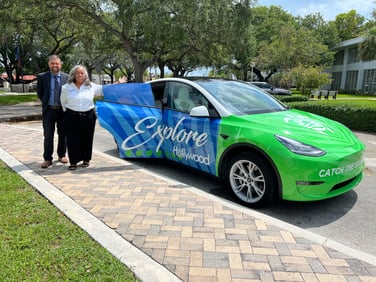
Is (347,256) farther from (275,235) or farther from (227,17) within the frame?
(227,17)

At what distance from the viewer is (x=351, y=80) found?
44.5m

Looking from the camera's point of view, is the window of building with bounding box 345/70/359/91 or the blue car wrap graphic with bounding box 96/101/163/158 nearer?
the blue car wrap graphic with bounding box 96/101/163/158

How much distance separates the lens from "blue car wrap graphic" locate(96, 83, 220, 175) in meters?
4.29

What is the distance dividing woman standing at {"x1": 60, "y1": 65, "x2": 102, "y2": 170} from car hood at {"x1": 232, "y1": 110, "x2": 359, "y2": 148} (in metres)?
2.41

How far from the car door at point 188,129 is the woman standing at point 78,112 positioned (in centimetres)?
117

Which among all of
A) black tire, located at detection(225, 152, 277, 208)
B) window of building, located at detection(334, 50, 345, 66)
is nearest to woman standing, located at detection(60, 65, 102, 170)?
black tire, located at detection(225, 152, 277, 208)

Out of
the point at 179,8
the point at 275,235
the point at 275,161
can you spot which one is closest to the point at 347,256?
the point at 275,235

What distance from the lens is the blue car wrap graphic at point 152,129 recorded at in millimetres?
4286

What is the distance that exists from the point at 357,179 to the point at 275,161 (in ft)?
4.10

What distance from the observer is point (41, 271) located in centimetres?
235

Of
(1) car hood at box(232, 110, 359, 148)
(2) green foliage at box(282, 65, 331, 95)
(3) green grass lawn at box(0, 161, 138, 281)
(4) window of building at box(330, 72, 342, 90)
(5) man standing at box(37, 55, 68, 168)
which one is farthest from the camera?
(4) window of building at box(330, 72, 342, 90)

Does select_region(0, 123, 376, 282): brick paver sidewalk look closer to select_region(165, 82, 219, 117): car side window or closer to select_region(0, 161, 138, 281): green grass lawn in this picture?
select_region(0, 161, 138, 281): green grass lawn

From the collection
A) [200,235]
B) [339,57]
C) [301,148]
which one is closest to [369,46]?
[339,57]

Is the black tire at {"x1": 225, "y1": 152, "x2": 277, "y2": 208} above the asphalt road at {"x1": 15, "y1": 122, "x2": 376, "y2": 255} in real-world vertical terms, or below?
above
